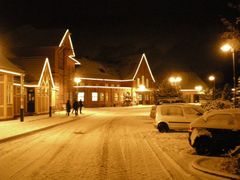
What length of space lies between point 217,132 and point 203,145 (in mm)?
634

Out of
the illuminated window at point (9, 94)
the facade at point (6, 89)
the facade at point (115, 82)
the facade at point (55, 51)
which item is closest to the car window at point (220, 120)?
the facade at point (6, 89)

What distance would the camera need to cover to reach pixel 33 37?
49281 millimetres

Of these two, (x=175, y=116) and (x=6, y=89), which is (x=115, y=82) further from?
(x=175, y=116)

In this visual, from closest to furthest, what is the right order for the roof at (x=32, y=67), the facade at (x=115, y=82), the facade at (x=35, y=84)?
the facade at (x=35, y=84)
the roof at (x=32, y=67)
the facade at (x=115, y=82)

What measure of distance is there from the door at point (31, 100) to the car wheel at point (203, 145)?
87.1 feet

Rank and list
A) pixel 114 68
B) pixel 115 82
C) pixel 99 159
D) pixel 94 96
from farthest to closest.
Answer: pixel 114 68, pixel 115 82, pixel 94 96, pixel 99 159

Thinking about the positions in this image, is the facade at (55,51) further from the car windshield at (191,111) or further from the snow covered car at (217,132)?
Answer: the snow covered car at (217,132)

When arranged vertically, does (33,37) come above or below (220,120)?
above

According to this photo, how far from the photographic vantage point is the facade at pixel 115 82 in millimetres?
61731

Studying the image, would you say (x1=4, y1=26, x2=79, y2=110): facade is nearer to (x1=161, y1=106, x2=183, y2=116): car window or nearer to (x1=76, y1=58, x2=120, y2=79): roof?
(x1=76, y1=58, x2=120, y2=79): roof

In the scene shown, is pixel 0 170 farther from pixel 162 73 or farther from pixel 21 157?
pixel 162 73

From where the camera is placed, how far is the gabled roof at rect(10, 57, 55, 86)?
3447 cm

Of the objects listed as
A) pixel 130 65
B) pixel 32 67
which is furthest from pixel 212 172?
pixel 130 65

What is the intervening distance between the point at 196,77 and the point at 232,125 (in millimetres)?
73705
